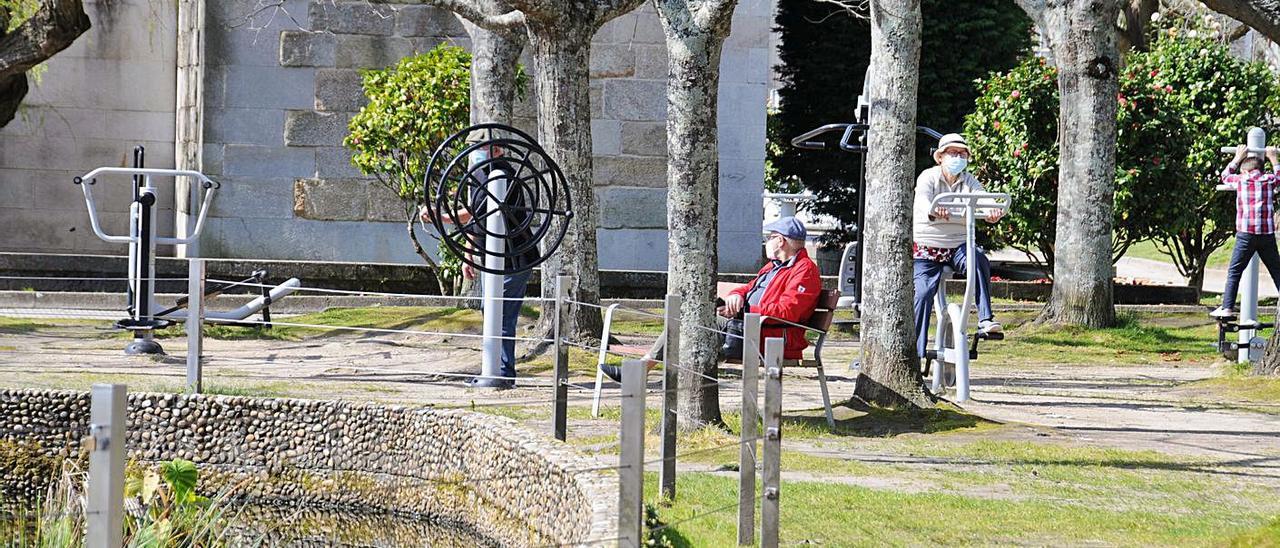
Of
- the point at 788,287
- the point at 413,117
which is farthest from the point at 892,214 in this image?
the point at 413,117

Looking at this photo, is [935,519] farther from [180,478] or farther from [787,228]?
[180,478]

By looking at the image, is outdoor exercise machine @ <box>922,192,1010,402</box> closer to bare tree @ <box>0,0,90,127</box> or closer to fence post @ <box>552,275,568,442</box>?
fence post @ <box>552,275,568,442</box>

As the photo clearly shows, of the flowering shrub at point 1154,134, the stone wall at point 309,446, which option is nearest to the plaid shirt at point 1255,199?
the flowering shrub at point 1154,134

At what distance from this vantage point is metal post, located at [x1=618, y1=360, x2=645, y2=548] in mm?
4969

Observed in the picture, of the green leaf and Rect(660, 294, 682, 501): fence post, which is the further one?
the green leaf

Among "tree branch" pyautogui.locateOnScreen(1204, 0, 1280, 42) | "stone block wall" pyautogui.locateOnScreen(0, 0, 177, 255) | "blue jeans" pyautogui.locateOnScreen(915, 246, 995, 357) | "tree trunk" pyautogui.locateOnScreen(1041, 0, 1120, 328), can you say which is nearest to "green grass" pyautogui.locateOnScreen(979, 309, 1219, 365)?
"tree trunk" pyautogui.locateOnScreen(1041, 0, 1120, 328)

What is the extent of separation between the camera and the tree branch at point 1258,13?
10.3 metres

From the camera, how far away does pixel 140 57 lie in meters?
17.9

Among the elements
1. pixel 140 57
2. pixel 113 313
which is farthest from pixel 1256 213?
pixel 140 57

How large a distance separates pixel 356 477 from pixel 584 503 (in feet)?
10.7

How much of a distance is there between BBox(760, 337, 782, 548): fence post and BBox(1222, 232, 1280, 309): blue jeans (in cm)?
780

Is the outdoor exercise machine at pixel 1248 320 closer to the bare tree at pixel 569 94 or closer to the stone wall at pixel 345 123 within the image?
the bare tree at pixel 569 94

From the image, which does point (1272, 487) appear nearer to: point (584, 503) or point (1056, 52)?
point (584, 503)

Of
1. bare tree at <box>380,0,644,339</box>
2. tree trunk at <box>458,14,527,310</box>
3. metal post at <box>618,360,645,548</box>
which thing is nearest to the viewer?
metal post at <box>618,360,645,548</box>
